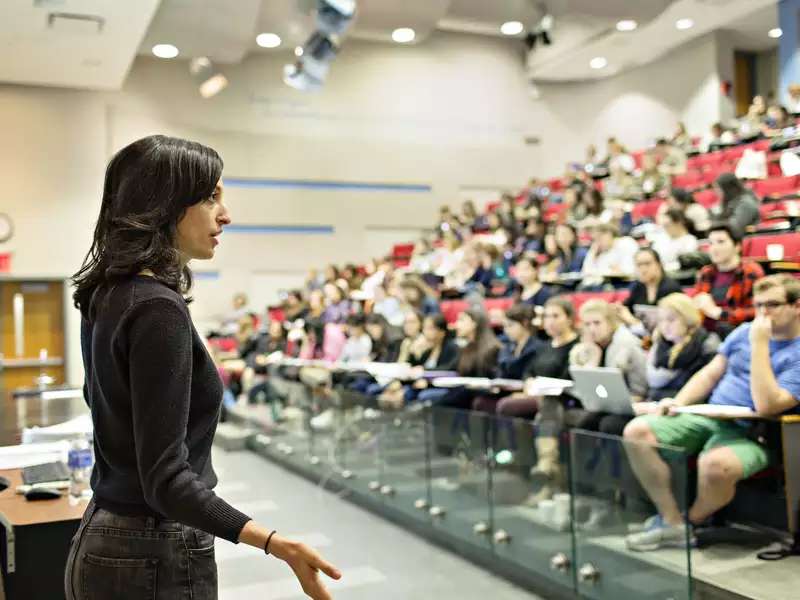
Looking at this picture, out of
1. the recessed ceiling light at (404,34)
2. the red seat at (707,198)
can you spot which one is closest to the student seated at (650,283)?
the red seat at (707,198)

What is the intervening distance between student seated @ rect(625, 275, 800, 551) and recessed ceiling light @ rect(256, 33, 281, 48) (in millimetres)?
8044

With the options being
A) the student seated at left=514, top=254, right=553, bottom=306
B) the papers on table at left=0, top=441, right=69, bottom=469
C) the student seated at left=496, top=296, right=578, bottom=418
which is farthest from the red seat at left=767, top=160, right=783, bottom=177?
the papers on table at left=0, top=441, right=69, bottom=469

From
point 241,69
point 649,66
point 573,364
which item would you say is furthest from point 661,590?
point 649,66

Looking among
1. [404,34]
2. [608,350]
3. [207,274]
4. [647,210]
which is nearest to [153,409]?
[608,350]

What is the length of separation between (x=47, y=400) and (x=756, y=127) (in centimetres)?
733

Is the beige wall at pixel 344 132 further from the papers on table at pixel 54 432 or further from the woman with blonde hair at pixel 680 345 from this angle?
the woman with blonde hair at pixel 680 345

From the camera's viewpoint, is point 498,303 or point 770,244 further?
point 498,303

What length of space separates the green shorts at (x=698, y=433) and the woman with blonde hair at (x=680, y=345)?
0.41 m

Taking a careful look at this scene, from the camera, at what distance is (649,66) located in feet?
42.9

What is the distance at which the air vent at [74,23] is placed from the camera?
7051 mm

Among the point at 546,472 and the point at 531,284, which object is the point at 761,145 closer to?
the point at 531,284

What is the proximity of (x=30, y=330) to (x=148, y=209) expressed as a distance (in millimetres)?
9242

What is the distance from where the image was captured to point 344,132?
12.6m

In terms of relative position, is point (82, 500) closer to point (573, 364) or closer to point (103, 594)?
point (103, 594)
